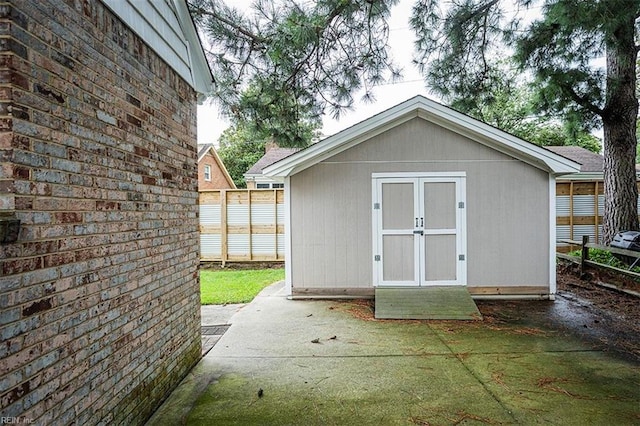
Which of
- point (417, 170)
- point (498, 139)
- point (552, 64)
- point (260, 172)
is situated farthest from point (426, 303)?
point (260, 172)

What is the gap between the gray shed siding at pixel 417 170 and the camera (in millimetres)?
6359

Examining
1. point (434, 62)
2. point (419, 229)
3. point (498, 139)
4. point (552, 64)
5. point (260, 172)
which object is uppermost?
point (434, 62)

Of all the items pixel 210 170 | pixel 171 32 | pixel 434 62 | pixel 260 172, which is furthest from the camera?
pixel 210 170

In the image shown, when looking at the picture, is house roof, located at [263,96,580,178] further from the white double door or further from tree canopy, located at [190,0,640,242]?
tree canopy, located at [190,0,640,242]

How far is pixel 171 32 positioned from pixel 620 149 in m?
8.70

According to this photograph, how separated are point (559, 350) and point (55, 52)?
510 centimetres

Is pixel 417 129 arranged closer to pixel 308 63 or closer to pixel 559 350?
pixel 308 63

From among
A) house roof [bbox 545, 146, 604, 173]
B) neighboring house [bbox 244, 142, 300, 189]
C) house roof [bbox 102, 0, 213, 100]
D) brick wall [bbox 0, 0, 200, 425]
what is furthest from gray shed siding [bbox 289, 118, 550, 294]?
house roof [bbox 545, 146, 604, 173]

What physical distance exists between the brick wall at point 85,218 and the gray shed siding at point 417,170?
11.2ft

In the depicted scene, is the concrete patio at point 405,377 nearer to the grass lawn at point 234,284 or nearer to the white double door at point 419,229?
the white double door at point 419,229

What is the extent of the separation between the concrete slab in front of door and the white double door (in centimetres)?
23

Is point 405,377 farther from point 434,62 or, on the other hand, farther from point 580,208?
point 580,208

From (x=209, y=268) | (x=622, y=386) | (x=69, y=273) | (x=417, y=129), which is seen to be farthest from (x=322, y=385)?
(x=209, y=268)

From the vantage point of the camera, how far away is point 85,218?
206 centimetres
